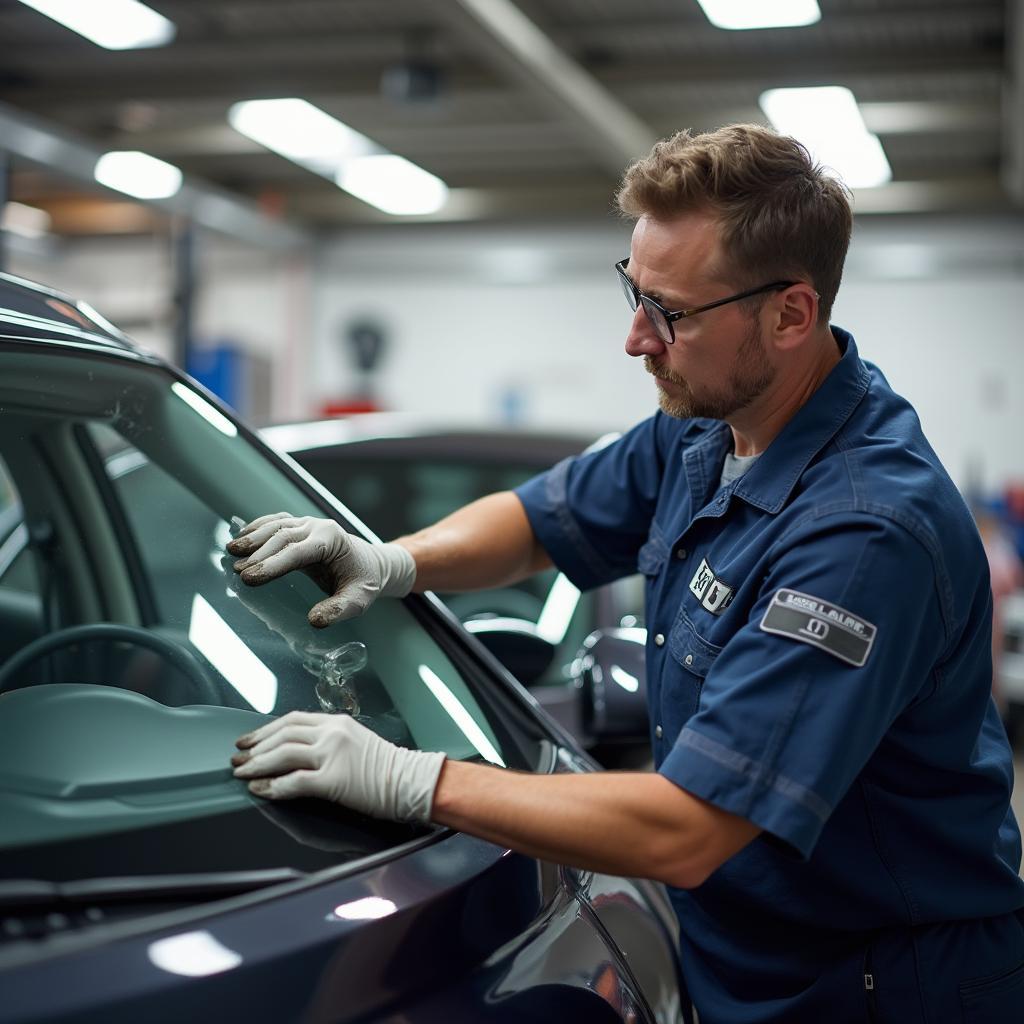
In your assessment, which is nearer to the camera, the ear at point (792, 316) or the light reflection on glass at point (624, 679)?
the ear at point (792, 316)

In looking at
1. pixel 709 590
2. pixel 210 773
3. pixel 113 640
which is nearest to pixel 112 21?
pixel 113 640

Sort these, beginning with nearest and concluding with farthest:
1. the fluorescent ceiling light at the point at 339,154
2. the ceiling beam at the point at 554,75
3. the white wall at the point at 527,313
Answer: the ceiling beam at the point at 554,75 → the fluorescent ceiling light at the point at 339,154 → the white wall at the point at 527,313

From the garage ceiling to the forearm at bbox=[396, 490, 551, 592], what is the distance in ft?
14.5

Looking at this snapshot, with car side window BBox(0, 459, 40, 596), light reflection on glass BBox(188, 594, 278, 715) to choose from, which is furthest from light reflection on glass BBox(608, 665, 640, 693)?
car side window BBox(0, 459, 40, 596)

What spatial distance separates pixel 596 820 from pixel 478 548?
0.74 metres

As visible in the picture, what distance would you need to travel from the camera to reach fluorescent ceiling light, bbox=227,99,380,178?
8422 millimetres

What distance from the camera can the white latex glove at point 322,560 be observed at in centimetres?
146

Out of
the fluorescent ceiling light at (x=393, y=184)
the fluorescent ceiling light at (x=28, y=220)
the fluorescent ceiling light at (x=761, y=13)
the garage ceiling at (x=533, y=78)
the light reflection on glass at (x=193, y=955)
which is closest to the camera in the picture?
the light reflection on glass at (x=193, y=955)

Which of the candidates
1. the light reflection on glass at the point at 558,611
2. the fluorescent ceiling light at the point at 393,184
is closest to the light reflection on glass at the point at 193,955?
the light reflection on glass at the point at 558,611

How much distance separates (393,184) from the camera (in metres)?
10.8

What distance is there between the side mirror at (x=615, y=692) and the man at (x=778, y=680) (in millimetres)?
131

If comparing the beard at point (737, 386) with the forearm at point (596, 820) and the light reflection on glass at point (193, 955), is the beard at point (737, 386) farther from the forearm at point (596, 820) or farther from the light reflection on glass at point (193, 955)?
the light reflection on glass at point (193, 955)

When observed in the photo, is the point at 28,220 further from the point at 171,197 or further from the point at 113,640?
the point at 113,640

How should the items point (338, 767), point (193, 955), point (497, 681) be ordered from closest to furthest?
point (193, 955), point (338, 767), point (497, 681)
